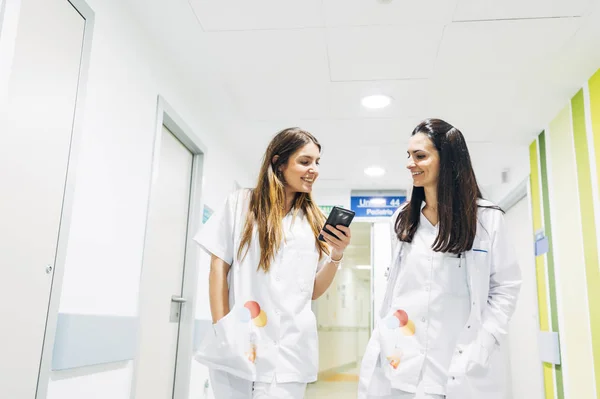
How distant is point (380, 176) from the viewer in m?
6.20

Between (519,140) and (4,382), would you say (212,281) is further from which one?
(519,140)

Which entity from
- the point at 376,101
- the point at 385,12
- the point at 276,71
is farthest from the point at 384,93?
the point at 385,12

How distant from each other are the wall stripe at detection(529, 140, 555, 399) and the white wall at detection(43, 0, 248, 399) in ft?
10.4

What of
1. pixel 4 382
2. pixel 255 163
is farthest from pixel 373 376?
pixel 255 163

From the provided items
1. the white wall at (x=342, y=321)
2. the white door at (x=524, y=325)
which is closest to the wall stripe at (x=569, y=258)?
the white door at (x=524, y=325)

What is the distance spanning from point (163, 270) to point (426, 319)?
7.41 ft

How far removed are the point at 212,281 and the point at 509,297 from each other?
971mm

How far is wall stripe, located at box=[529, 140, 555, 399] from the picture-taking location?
4211mm

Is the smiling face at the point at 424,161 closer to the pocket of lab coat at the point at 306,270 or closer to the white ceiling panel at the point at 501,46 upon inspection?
the pocket of lab coat at the point at 306,270

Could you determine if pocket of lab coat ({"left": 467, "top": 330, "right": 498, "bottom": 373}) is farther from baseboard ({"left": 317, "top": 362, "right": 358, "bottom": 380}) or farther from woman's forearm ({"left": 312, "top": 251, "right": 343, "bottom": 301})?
baseboard ({"left": 317, "top": 362, "right": 358, "bottom": 380})

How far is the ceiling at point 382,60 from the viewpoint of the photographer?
2.77m

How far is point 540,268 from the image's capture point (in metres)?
4.38

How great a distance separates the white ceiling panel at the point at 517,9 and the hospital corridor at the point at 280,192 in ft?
0.04

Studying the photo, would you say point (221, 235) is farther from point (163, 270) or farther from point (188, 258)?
point (188, 258)
